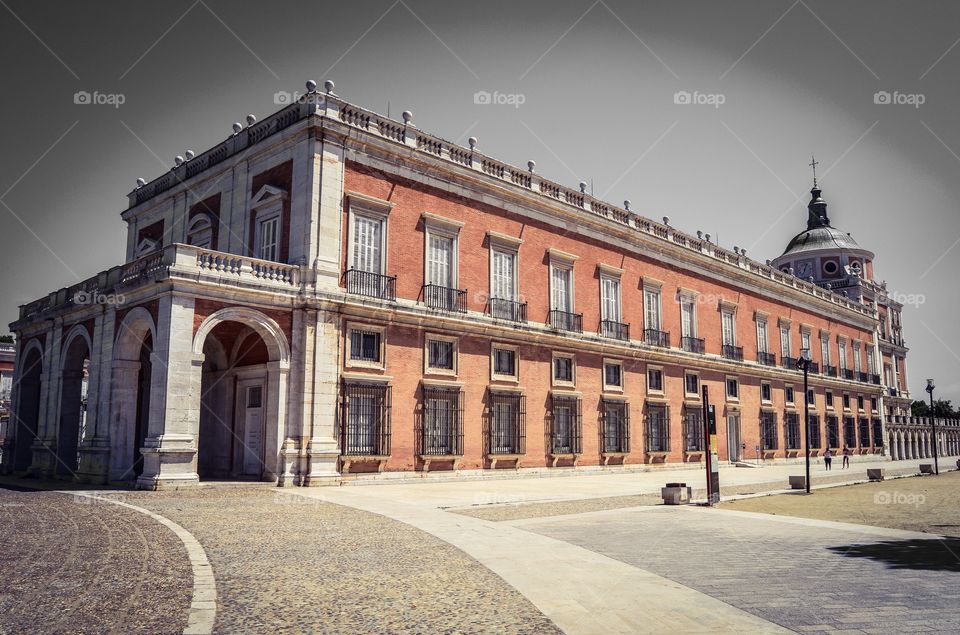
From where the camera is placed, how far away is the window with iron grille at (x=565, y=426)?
29.6 meters

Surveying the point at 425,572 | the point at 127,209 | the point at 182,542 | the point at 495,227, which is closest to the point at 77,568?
the point at 182,542

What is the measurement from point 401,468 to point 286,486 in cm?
445

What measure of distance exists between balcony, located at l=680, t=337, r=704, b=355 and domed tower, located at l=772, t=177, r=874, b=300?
3076 cm

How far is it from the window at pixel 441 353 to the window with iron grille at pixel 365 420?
230 centimetres

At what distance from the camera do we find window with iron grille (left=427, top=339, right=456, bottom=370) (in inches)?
1002

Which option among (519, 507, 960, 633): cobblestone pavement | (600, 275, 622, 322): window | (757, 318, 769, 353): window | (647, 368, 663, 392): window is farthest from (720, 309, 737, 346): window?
(519, 507, 960, 633): cobblestone pavement

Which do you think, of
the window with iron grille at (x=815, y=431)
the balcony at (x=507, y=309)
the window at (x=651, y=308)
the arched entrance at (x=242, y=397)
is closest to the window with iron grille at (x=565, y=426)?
the balcony at (x=507, y=309)

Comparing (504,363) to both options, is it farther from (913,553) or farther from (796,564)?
(796,564)

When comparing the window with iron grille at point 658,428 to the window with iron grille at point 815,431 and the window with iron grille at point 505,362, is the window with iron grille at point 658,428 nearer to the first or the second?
the window with iron grille at point 505,362

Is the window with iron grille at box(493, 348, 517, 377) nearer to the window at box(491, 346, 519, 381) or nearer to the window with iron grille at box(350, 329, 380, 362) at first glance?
the window at box(491, 346, 519, 381)

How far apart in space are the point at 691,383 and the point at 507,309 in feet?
46.6

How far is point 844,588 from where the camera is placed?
7770mm

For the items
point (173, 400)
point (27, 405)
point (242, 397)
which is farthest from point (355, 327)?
point (27, 405)

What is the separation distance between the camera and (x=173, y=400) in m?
19.3
